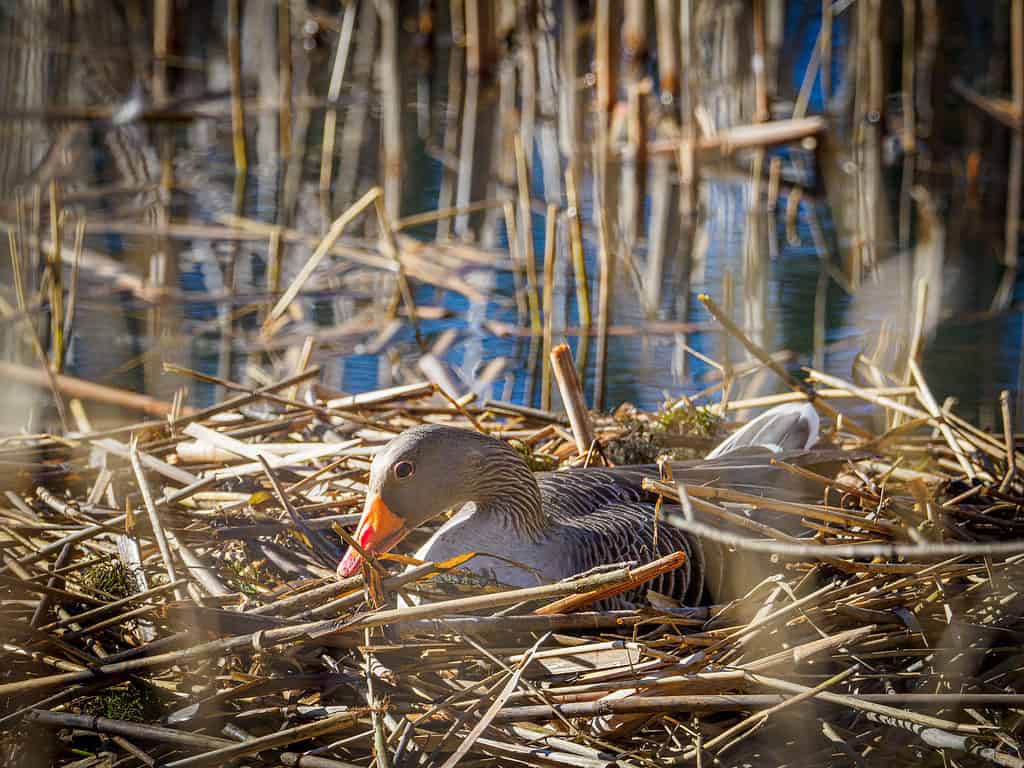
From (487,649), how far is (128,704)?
846 mm

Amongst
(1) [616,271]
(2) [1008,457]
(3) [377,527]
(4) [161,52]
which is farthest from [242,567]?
(4) [161,52]

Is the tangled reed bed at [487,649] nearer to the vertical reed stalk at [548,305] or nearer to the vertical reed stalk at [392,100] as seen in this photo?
the vertical reed stalk at [548,305]

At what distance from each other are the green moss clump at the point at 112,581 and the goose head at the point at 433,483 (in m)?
0.61

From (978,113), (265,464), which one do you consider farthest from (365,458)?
(978,113)

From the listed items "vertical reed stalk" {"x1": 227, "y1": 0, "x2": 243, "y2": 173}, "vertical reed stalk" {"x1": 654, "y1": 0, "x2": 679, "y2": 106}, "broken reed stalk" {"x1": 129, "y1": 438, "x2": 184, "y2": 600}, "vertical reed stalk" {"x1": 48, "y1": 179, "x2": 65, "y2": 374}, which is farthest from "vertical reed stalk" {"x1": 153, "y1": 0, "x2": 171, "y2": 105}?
"broken reed stalk" {"x1": 129, "y1": 438, "x2": 184, "y2": 600}

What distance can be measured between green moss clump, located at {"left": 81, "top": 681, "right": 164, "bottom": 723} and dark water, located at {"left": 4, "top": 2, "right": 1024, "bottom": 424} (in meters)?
1.41

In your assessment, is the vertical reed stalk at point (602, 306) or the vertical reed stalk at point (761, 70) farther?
the vertical reed stalk at point (761, 70)

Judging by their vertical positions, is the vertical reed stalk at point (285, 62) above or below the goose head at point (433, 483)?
above

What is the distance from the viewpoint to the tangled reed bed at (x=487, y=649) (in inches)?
97.2

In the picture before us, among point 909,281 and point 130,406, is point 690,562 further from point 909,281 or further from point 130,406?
point 909,281

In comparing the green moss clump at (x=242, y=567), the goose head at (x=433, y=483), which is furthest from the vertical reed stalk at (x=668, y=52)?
the green moss clump at (x=242, y=567)

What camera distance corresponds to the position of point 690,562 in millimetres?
3230

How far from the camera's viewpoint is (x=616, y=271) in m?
7.38

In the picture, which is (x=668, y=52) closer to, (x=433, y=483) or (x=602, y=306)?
(x=602, y=306)
